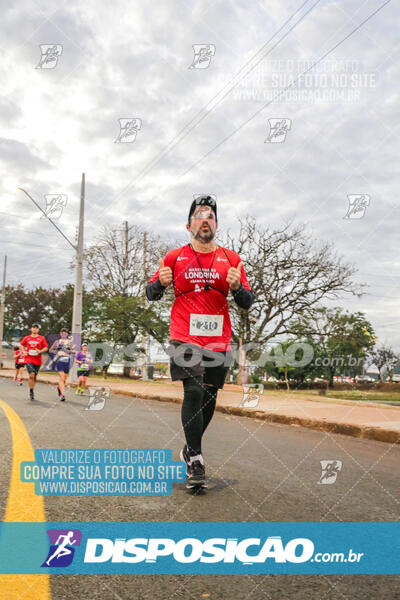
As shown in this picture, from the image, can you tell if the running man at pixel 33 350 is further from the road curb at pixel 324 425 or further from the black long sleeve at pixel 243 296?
the black long sleeve at pixel 243 296

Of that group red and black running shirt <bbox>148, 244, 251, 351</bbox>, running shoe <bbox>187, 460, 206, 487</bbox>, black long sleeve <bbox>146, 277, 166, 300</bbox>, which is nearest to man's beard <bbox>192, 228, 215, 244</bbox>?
red and black running shirt <bbox>148, 244, 251, 351</bbox>

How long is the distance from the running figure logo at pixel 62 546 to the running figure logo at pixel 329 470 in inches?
81.2

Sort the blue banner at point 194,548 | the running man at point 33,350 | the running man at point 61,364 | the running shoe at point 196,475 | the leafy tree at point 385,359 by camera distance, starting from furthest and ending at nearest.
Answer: the leafy tree at point 385,359
the running man at point 33,350
the running man at point 61,364
the running shoe at point 196,475
the blue banner at point 194,548

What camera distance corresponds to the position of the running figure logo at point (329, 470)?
13.3 feet

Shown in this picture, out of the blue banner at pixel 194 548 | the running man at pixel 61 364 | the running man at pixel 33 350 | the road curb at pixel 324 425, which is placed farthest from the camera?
the running man at pixel 33 350

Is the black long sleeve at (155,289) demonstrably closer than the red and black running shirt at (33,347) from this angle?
Yes

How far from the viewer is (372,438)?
691 cm

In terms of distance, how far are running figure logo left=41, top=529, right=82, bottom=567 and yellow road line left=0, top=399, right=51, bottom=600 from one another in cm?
14

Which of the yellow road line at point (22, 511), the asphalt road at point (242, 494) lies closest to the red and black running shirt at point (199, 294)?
the asphalt road at point (242, 494)

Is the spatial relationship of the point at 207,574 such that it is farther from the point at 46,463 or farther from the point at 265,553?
the point at 46,463

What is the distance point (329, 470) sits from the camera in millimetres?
4453

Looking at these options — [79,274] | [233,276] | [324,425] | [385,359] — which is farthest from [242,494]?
[385,359]

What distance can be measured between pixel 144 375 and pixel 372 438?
97.7 ft

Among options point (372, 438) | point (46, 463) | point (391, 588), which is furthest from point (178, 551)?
point (372, 438)
